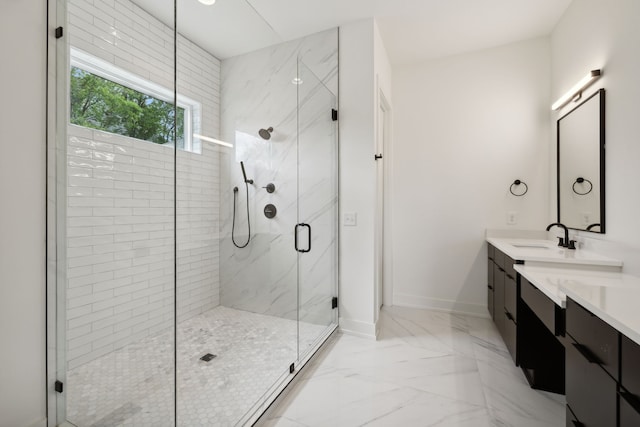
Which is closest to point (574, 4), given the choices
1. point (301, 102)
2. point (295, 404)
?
point (301, 102)

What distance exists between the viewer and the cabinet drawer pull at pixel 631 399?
2.53 ft

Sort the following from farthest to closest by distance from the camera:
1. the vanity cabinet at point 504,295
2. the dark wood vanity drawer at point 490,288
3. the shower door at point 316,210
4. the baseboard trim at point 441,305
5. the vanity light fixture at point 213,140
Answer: the baseboard trim at point 441,305
the dark wood vanity drawer at point 490,288
the shower door at point 316,210
the vanity cabinet at point 504,295
the vanity light fixture at point 213,140

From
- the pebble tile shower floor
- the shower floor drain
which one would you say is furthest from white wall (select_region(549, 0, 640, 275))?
the shower floor drain

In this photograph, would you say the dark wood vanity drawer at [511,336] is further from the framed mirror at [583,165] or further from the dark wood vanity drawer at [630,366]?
the dark wood vanity drawer at [630,366]

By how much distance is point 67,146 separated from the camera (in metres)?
1.35

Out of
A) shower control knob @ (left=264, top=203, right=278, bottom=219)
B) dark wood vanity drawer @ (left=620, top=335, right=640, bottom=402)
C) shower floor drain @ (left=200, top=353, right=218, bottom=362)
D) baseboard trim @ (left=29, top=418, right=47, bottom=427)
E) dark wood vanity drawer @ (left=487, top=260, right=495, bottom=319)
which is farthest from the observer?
dark wood vanity drawer @ (left=487, top=260, right=495, bottom=319)

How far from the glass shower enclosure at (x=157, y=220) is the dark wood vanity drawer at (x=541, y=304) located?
4.95 ft

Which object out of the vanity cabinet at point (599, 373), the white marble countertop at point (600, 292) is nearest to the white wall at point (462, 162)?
the white marble countertop at point (600, 292)

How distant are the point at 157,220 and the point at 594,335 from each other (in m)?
1.81

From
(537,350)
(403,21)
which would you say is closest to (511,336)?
(537,350)

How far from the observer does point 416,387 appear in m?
1.84

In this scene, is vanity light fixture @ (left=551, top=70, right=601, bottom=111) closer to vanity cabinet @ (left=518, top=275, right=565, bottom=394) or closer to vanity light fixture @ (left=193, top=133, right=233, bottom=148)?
vanity cabinet @ (left=518, top=275, right=565, bottom=394)

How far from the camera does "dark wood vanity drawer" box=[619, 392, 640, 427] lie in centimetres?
77

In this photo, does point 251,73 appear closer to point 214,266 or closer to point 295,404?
point 214,266
